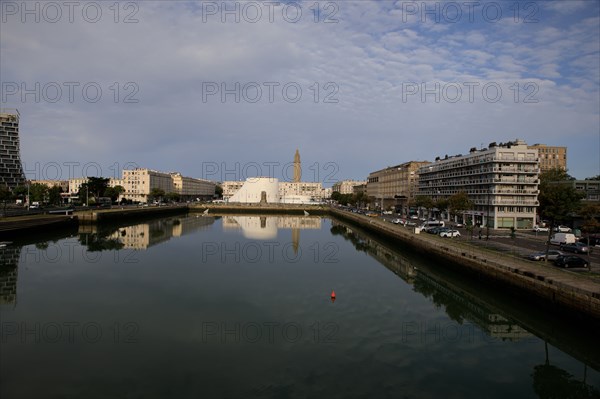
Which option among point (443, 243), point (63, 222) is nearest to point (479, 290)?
point (443, 243)

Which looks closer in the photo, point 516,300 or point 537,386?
point 537,386

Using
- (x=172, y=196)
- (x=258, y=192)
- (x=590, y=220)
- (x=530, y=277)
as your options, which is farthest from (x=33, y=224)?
(x=172, y=196)

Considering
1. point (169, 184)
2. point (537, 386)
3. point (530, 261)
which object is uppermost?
point (169, 184)

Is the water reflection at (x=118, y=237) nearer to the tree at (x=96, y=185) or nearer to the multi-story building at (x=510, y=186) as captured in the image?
the multi-story building at (x=510, y=186)

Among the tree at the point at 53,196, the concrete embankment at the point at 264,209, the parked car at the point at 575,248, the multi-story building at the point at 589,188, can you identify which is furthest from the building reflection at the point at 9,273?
the concrete embankment at the point at 264,209

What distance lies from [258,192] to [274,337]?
408ft

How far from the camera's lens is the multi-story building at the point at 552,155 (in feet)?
354

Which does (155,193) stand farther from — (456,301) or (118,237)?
(456,301)

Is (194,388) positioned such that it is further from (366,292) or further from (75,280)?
(75,280)

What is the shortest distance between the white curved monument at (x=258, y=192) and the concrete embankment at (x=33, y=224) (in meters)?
76.1

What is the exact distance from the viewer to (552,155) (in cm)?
10900

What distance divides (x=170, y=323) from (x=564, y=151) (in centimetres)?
12256

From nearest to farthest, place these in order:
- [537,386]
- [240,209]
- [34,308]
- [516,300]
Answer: [537,386] < [34,308] < [516,300] < [240,209]

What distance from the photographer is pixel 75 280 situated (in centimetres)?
2841
